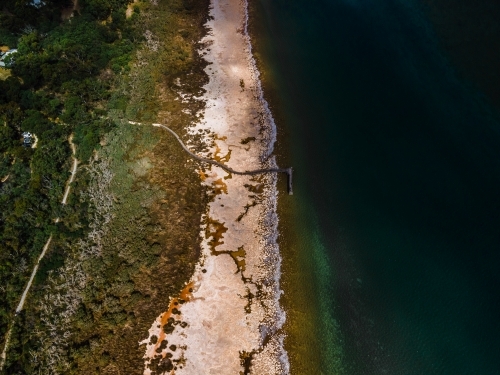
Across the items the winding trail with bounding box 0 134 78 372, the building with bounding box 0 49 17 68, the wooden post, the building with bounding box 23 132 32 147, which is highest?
the wooden post

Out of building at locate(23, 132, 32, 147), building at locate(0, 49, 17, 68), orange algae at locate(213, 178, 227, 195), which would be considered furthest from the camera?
building at locate(0, 49, 17, 68)

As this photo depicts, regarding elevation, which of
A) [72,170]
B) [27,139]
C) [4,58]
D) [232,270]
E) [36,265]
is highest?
[4,58]

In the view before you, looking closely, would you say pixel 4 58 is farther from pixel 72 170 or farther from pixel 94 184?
pixel 94 184

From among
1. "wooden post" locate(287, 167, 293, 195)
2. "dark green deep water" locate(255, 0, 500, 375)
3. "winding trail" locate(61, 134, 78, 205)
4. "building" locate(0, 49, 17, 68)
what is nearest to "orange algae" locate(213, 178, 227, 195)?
"wooden post" locate(287, 167, 293, 195)

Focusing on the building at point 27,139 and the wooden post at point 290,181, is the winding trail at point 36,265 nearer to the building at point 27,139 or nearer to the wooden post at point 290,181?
the building at point 27,139

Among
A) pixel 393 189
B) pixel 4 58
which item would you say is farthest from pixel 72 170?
pixel 393 189

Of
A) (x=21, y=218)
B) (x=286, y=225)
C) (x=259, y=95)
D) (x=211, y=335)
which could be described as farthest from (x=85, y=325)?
(x=259, y=95)

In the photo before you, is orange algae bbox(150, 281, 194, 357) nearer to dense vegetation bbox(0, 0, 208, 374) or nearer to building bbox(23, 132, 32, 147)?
dense vegetation bbox(0, 0, 208, 374)
